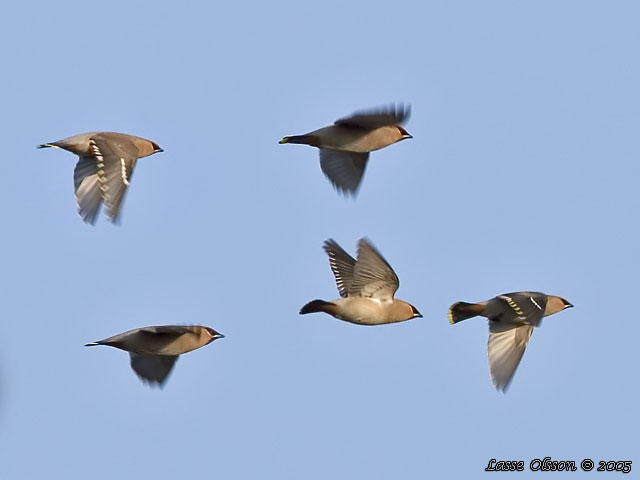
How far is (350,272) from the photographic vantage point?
44.7ft

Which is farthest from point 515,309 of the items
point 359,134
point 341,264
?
point 359,134

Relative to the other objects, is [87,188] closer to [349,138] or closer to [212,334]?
[212,334]

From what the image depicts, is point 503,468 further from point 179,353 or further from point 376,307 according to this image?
point 179,353

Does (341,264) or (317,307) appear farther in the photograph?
(341,264)

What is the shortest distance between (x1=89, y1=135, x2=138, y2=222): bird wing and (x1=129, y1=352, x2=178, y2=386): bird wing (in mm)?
1485

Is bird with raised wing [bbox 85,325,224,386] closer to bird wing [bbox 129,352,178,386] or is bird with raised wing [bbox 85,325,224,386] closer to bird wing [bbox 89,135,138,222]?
bird wing [bbox 129,352,178,386]

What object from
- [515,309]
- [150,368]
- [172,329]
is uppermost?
[172,329]

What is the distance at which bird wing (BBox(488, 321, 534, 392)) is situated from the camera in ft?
44.7

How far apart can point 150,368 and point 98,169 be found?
1874 millimetres

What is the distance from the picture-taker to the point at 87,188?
44.7 feet

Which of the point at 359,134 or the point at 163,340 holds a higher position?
the point at 359,134

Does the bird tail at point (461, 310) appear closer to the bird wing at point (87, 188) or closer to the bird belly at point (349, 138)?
the bird belly at point (349, 138)

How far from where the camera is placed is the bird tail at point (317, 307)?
12805mm

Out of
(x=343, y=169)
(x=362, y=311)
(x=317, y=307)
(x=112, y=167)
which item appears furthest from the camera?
(x=343, y=169)
